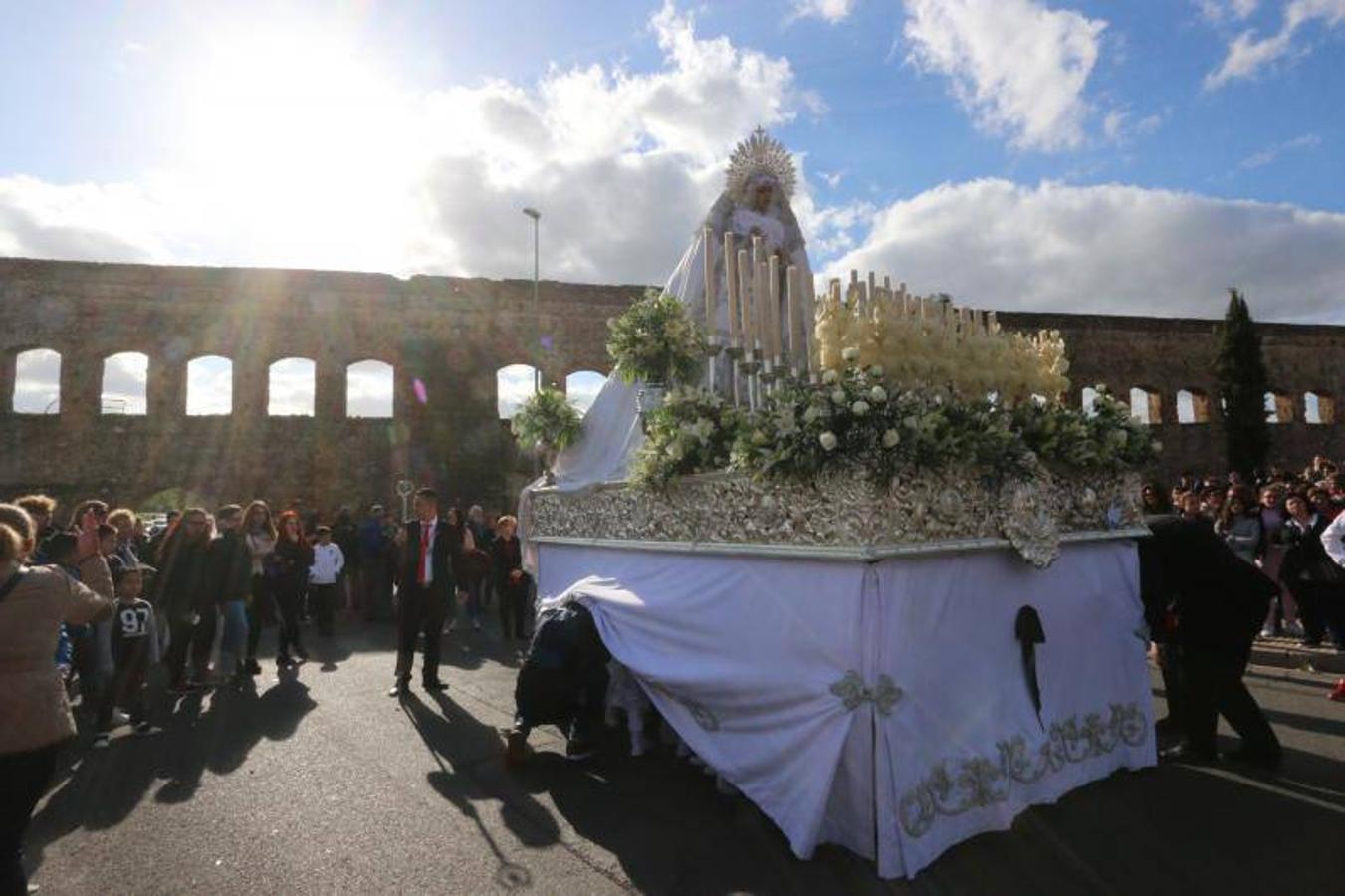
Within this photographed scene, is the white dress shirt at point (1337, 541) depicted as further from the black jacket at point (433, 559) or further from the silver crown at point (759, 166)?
the black jacket at point (433, 559)

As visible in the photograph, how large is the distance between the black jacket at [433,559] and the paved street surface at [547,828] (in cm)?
189

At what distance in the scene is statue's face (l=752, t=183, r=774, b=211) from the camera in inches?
258

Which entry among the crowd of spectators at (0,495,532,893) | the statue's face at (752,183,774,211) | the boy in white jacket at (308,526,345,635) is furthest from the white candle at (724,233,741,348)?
the boy in white jacket at (308,526,345,635)

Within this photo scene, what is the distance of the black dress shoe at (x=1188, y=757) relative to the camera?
191 inches

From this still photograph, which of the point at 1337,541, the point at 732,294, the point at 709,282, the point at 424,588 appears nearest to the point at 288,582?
the point at 424,588

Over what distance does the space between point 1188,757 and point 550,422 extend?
5339 mm

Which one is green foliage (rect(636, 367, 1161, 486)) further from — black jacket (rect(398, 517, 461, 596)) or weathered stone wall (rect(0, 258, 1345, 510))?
weathered stone wall (rect(0, 258, 1345, 510))

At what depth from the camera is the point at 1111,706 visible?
4695 millimetres

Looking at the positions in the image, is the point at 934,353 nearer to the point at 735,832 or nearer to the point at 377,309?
the point at 735,832

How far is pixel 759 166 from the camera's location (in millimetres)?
6578

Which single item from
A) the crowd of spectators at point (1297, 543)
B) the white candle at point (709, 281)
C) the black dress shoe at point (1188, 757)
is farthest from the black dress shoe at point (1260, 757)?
the white candle at point (709, 281)

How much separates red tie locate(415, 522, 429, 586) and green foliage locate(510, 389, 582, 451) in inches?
60.8

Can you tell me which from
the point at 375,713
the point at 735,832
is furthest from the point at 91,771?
the point at 735,832

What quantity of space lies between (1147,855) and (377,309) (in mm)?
22650
